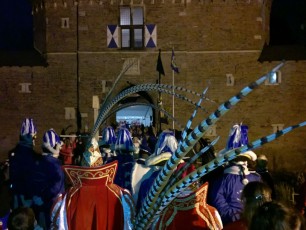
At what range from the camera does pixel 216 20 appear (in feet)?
67.1

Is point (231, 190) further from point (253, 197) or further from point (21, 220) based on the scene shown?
point (21, 220)

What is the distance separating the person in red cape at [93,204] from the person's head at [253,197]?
5.32ft

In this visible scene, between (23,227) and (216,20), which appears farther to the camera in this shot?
(216,20)

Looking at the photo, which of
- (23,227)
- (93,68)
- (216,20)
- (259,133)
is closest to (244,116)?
(259,133)

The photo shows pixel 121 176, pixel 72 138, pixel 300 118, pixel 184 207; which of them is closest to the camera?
pixel 184 207

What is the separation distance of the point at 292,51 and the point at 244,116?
10.8 feet

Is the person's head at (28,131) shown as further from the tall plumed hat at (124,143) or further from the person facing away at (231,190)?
the person facing away at (231,190)

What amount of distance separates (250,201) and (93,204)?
6.09 feet

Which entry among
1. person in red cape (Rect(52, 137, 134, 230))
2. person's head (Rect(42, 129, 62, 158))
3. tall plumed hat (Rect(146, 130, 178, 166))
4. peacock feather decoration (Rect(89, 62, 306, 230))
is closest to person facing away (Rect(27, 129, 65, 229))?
person's head (Rect(42, 129, 62, 158))

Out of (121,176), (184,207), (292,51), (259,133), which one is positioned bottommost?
(259,133)

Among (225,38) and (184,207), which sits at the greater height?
(225,38)

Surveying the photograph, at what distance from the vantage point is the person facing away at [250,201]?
3631mm

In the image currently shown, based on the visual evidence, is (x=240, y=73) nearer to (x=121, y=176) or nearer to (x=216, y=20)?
(x=216, y=20)

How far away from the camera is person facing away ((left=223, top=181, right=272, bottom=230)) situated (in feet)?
11.9
